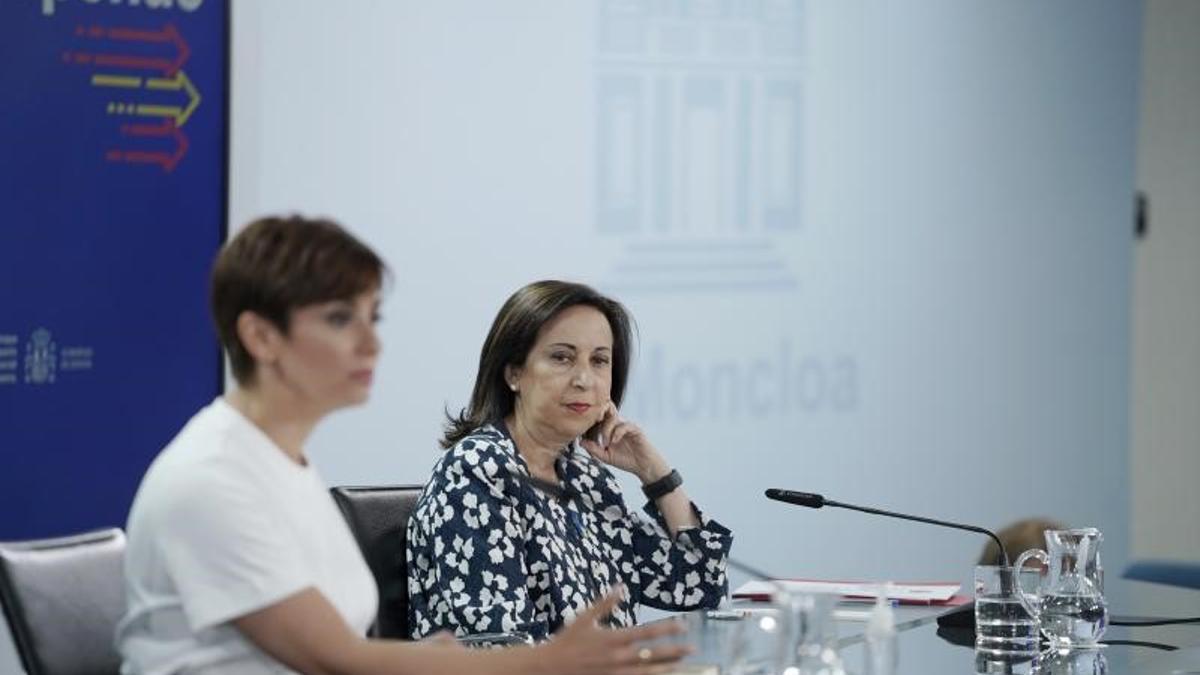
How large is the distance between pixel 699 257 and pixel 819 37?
0.86m

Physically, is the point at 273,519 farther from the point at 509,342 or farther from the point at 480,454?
the point at 509,342

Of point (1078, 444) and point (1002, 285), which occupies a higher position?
point (1002, 285)

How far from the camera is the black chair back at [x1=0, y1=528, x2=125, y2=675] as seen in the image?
7.91ft

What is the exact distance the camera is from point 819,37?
5.95m

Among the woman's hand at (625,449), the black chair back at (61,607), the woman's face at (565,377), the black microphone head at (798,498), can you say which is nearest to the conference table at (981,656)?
the black microphone head at (798,498)

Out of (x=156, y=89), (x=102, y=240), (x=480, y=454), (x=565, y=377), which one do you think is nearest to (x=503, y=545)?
(x=480, y=454)

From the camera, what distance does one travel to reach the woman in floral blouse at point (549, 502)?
125 inches

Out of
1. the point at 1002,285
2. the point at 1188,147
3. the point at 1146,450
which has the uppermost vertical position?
the point at 1188,147

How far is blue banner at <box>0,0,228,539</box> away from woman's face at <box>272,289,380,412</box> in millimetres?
2140

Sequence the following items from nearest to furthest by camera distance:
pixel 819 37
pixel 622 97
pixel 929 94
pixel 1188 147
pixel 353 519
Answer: pixel 353 519 → pixel 622 97 → pixel 819 37 → pixel 929 94 → pixel 1188 147

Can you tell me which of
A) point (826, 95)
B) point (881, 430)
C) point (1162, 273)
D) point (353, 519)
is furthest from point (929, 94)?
point (353, 519)

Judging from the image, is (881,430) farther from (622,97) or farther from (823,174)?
(622,97)

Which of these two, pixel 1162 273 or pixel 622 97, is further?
pixel 1162 273

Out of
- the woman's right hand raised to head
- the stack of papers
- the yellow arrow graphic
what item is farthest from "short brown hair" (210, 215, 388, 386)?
the yellow arrow graphic
